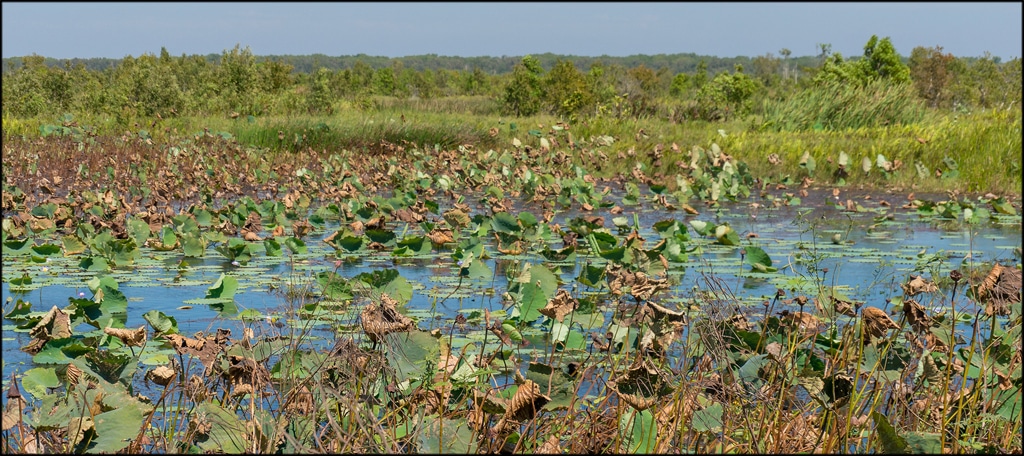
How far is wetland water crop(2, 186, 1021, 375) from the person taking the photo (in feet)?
15.3

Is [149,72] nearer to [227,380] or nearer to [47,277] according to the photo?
A: [47,277]

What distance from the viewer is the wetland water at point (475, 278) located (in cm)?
466

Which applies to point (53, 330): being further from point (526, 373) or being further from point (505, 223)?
point (505, 223)

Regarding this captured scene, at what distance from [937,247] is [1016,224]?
207 cm

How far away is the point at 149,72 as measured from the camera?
16.7 m

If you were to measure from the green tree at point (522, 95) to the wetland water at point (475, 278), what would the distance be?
13972mm

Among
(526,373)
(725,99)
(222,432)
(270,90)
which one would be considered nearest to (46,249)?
(222,432)

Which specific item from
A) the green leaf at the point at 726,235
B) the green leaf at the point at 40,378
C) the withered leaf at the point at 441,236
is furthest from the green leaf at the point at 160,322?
the green leaf at the point at 726,235

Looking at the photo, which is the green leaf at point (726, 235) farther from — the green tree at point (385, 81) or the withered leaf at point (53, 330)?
the green tree at point (385, 81)

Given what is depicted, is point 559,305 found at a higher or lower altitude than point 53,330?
higher

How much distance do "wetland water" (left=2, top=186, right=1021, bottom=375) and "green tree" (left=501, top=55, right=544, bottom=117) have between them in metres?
14.0

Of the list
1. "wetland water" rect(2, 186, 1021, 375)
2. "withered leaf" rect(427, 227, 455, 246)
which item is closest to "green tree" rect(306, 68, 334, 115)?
"wetland water" rect(2, 186, 1021, 375)

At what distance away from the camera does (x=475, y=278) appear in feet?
19.1

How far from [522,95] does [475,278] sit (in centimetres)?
1741
